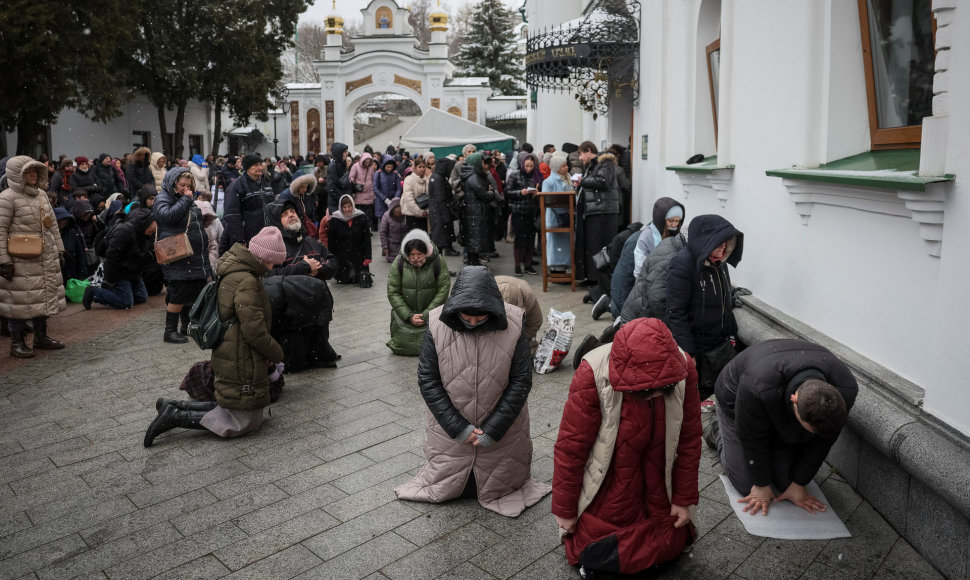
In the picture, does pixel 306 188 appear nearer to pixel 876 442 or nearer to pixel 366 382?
pixel 366 382

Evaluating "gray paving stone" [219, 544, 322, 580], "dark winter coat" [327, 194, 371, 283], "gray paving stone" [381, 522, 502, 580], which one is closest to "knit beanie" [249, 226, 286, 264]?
"gray paving stone" [219, 544, 322, 580]

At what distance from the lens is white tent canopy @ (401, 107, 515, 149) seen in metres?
20.5

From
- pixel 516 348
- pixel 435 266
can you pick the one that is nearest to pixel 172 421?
pixel 516 348

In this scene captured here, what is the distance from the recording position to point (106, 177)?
18453mm

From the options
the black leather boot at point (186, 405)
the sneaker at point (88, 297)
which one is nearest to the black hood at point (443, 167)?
the sneaker at point (88, 297)

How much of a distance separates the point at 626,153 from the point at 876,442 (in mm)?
9924

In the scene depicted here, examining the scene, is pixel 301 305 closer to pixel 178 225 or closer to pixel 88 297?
pixel 178 225

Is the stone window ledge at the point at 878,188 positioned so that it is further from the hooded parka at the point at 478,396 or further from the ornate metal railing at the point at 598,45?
the ornate metal railing at the point at 598,45

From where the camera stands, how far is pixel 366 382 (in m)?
7.55

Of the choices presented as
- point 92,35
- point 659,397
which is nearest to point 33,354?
point 659,397

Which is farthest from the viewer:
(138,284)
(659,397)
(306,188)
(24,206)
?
(138,284)

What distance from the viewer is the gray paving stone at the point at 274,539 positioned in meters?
4.35

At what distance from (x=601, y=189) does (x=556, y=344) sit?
4.00 meters

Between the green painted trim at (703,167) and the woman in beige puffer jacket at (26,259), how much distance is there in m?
6.51
